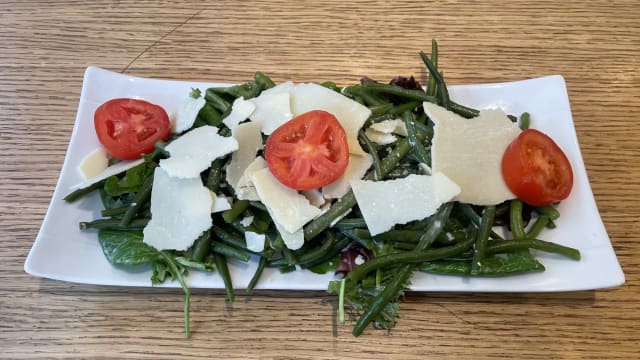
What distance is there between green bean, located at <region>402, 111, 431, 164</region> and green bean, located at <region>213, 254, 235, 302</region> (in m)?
0.87

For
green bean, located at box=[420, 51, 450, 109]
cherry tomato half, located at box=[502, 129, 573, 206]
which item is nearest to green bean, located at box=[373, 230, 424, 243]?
cherry tomato half, located at box=[502, 129, 573, 206]

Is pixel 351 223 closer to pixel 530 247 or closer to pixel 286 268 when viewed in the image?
pixel 286 268

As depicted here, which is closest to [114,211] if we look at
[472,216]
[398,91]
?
[398,91]

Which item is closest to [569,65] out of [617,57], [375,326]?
[617,57]

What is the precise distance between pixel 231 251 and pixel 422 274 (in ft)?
2.40

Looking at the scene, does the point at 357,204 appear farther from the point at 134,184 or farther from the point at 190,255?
the point at 134,184

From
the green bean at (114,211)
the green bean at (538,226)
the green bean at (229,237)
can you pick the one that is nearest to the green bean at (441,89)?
the green bean at (538,226)

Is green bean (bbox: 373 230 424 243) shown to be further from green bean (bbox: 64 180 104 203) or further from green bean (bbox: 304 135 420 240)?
green bean (bbox: 64 180 104 203)

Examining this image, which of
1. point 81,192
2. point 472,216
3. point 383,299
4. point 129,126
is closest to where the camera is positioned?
point 383,299

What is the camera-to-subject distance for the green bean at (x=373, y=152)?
201cm

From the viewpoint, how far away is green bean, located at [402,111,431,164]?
2.04 meters

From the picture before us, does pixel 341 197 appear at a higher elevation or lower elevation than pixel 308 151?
lower

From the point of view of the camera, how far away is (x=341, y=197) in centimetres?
195

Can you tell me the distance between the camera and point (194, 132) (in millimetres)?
2105
